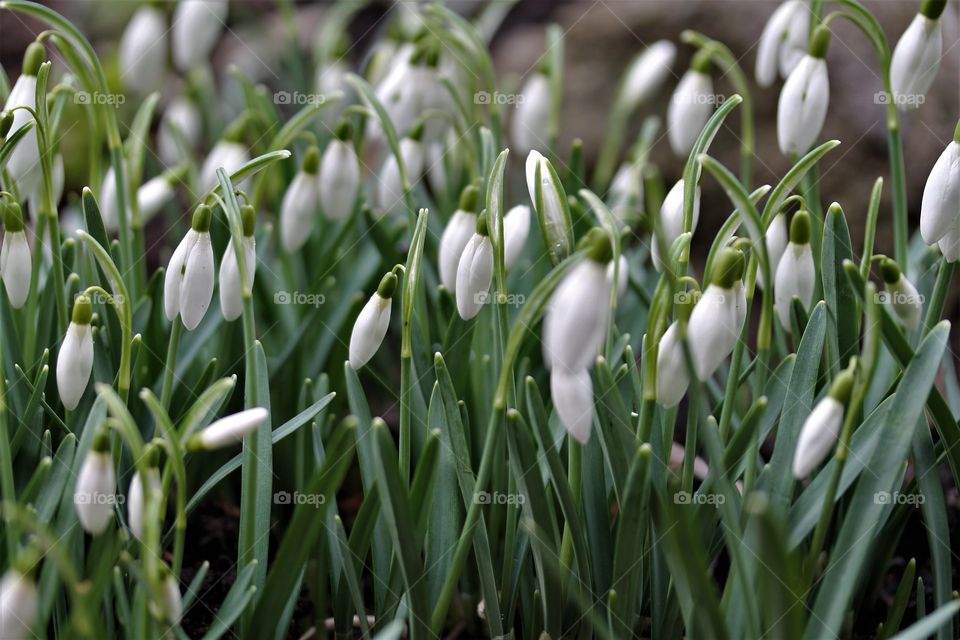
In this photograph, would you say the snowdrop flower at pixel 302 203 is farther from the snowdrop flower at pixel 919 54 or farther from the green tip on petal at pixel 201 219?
the snowdrop flower at pixel 919 54

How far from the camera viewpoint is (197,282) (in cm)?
118

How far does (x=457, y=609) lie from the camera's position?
1456 mm

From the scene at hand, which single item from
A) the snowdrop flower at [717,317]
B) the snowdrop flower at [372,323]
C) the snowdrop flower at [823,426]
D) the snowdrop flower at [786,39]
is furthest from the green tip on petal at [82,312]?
the snowdrop flower at [786,39]

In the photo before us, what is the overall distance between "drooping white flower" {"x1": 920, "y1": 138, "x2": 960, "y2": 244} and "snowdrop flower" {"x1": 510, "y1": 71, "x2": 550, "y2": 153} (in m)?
1.07

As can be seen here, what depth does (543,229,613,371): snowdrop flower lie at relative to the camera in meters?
0.88

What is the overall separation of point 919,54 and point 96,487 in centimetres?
126

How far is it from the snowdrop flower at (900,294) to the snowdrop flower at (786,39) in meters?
0.72

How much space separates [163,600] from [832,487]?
710 millimetres

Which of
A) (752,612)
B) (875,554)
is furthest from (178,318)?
(875,554)

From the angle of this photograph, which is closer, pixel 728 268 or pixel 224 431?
pixel 224 431

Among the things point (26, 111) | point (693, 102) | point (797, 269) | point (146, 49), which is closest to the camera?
point (797, 269)

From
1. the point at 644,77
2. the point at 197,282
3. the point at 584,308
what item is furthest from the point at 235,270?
the point at 644,77

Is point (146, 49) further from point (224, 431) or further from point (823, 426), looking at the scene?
point (823, 426)

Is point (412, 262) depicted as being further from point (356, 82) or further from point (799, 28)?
point (799, 28)
